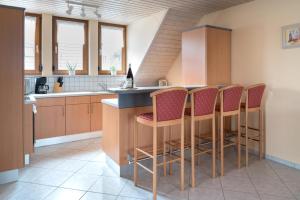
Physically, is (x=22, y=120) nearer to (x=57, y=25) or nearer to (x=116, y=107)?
(x=116, y=107)

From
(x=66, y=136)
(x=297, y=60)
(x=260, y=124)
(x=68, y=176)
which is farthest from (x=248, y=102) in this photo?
(x=66, y=136)

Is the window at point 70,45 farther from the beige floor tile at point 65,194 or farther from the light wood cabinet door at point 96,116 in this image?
the beige floor tile at point 65,194

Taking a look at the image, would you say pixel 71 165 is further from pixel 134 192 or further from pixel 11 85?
pixel 11 85

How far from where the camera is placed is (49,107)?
424cm

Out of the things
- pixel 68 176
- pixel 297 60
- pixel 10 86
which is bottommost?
pixel 68 176

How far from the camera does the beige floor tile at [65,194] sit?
8.06 ft

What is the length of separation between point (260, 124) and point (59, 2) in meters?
3.67

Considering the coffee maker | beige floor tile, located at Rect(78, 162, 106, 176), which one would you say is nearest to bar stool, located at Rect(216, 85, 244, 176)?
beige floor tile, located at Rect(78, 162, 106, 176)

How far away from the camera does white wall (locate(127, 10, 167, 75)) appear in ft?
Result: 14.7

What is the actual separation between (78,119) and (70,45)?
1.58 m

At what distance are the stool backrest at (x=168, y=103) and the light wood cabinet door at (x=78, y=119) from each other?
254 cm

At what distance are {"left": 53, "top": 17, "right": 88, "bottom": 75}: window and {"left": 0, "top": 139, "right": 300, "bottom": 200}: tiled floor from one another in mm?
2105

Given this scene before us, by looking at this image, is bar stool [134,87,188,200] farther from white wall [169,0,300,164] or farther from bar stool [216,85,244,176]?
white wall [169,0,300,164]

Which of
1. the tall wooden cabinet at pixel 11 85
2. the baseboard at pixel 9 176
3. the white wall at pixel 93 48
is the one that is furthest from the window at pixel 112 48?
the baseboard at pixel 9 176
